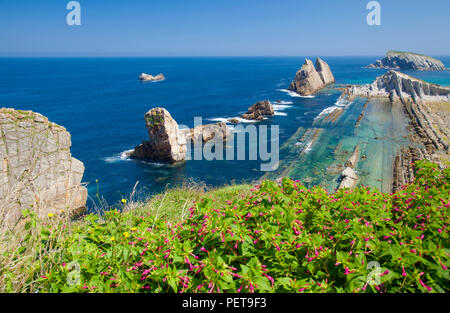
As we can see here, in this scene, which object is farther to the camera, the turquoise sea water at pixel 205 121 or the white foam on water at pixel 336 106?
the white foam on water at pixel 336 106

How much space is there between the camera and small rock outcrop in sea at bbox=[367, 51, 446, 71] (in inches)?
5999

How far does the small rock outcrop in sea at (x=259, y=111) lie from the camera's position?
174 ft

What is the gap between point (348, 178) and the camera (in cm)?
2525

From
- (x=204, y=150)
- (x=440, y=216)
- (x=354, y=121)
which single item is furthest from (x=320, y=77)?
(x=440, y=216)

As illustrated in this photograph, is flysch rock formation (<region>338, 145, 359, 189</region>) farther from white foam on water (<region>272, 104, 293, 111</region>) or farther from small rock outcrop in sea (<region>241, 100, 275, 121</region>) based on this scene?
white foam on water (<region>272, 104, 293, 111</region>)

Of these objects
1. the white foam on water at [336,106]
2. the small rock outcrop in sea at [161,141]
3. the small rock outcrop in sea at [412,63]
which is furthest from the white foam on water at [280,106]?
the small rock outcrop in sea at [412,63]

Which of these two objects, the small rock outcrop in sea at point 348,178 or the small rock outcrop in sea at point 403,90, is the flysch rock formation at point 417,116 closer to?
the small rock outcrop in sea at point 403,90

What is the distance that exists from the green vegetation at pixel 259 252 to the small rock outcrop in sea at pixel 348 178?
865 inches

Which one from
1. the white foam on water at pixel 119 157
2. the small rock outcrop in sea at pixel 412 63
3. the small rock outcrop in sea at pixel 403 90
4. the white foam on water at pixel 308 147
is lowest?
the white foam on water at pixel 119 157

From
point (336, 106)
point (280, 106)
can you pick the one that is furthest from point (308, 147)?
point (336, 106)

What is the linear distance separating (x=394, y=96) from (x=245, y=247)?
76.1 metres

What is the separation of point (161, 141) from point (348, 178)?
21.8 m

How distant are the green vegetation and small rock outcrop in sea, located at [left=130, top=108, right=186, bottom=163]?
30.0m
